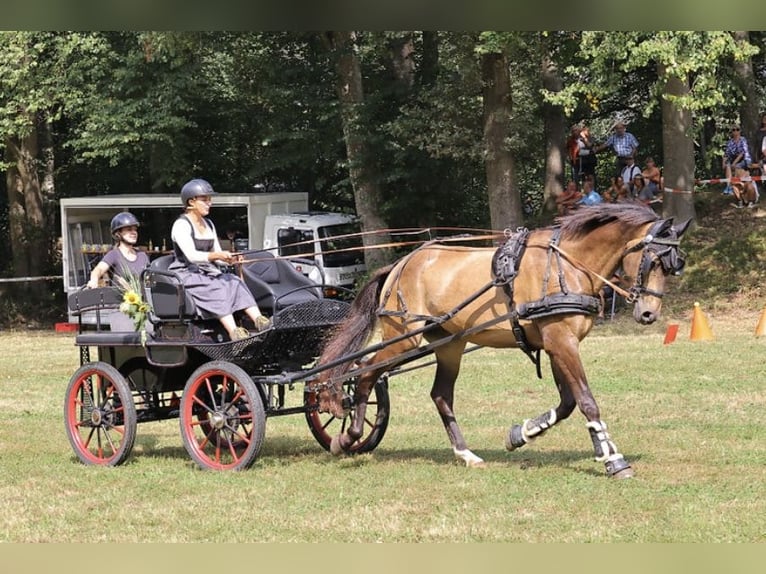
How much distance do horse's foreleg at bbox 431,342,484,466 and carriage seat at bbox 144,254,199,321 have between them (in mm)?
1929

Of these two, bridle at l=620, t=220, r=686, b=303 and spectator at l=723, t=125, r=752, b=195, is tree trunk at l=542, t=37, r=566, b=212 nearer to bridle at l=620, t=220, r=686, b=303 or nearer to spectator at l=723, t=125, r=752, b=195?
spectator at l=723, t=125, r=752, b=195

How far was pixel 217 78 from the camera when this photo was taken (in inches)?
1169

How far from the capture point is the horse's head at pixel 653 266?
763 centimetres

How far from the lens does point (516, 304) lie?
8141mm

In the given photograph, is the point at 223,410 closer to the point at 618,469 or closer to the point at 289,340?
the point at 289,340

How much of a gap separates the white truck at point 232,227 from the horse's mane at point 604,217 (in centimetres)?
1774

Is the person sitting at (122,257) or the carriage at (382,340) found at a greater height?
the person sitting at (122,257)

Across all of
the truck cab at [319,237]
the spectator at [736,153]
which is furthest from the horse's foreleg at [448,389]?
the truck cab at [319,237]

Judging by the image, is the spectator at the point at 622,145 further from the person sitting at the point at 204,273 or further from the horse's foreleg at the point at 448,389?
the person sitting at the point at 204,273

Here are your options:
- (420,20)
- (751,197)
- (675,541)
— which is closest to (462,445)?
(675,541)

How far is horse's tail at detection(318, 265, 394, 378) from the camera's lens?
8.88m

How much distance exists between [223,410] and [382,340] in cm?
135

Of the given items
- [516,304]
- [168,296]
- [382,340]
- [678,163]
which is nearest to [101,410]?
[168,296]

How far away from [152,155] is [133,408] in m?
20.8
